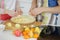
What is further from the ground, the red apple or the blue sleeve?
the blue sleeve

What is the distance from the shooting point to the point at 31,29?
3.83 ft

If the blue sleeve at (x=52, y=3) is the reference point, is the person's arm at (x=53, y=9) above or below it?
below

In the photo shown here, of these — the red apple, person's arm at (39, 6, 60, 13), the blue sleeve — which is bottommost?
the red apple

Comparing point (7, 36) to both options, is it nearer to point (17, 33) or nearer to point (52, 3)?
point (17, 33)

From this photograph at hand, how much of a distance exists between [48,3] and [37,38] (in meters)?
0.51

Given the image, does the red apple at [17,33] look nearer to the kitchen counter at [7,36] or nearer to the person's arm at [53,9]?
the kitchen counter at [7,36]

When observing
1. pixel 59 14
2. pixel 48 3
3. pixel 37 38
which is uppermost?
pixel 48 3

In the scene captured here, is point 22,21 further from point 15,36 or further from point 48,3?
point 48,3

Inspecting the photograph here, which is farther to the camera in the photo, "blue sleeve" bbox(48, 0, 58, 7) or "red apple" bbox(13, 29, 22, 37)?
"blue sleeve" bbox(48, 0, 58, 7)

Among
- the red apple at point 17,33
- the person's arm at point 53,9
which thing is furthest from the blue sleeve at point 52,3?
the red apple at point 17,33

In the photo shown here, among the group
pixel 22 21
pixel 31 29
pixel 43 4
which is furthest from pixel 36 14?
pixel 31 29

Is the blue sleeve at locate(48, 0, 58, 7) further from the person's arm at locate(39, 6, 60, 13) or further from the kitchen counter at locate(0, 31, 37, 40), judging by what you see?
the kitchen counter at locate(0, 31, 37, 40)

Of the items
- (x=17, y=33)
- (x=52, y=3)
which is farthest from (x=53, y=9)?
(x=17, y=33)

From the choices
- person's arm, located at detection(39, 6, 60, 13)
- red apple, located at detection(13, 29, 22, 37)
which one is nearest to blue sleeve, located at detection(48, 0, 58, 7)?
person's arm, located at detection(39, 6, 60, 13)
